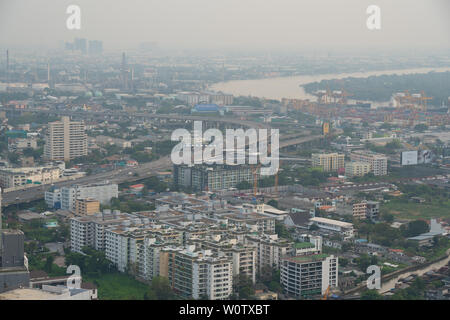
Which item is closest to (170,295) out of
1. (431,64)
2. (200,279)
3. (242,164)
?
(200,279)

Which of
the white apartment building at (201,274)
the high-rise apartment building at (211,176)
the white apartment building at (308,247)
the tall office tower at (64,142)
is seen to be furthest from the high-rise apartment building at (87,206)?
the tall office tower at (64,142)

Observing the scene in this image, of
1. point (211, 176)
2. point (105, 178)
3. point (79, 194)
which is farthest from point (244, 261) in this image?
point (105, 178)

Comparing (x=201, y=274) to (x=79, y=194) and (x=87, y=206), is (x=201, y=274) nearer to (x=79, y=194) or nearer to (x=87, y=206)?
(x=87, y=206)

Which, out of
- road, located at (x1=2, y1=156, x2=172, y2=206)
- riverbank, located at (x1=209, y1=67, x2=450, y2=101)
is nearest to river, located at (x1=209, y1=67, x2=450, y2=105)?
riverbank, located at (x1=209, y1=67, x2=450, y2=101)

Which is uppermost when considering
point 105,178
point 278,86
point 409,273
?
point 278,86

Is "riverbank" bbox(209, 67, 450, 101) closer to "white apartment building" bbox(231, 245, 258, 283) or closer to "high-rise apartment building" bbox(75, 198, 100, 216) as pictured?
"high-rise apartment building" bbox(75, 198, 100, 216)
